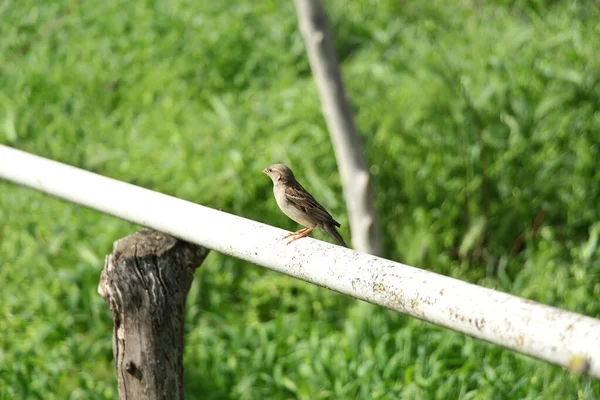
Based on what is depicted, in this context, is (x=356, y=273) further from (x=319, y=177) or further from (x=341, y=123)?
(x=319, y=177)

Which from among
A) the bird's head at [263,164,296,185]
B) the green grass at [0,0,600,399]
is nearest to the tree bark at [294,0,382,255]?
the green grass at [0,0,600,399]

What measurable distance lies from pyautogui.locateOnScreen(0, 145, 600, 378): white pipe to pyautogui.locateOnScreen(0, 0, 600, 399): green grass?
1537mm

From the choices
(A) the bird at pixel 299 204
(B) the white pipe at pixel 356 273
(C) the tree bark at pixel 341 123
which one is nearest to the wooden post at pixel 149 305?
(B) the white pipe at pixel 356 273

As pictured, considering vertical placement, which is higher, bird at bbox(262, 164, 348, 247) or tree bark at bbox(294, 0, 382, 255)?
tree bark at bbox(294, 0, 382, 255)

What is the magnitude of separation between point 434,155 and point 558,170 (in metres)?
0.84

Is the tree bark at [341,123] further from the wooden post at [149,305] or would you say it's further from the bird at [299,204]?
the wooden post at [149,305]

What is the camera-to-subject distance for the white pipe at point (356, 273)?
189 cm

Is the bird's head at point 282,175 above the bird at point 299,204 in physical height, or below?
above

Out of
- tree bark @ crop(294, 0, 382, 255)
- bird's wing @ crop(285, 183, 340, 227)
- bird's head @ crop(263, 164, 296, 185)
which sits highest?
tree bark @ crop(294, 0, 382, 255)

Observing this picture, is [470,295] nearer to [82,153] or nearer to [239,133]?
[239,133]

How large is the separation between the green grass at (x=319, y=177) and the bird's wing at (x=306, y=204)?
120 cm

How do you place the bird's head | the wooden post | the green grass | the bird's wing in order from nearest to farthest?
the wooden post < the bird's wing < the bird's head < the green grass

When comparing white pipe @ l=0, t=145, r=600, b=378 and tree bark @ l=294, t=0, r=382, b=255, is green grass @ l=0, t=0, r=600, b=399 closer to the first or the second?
tree bark @ l=294, t=0, r=382, b=255

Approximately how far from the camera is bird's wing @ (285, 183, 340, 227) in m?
3.33
